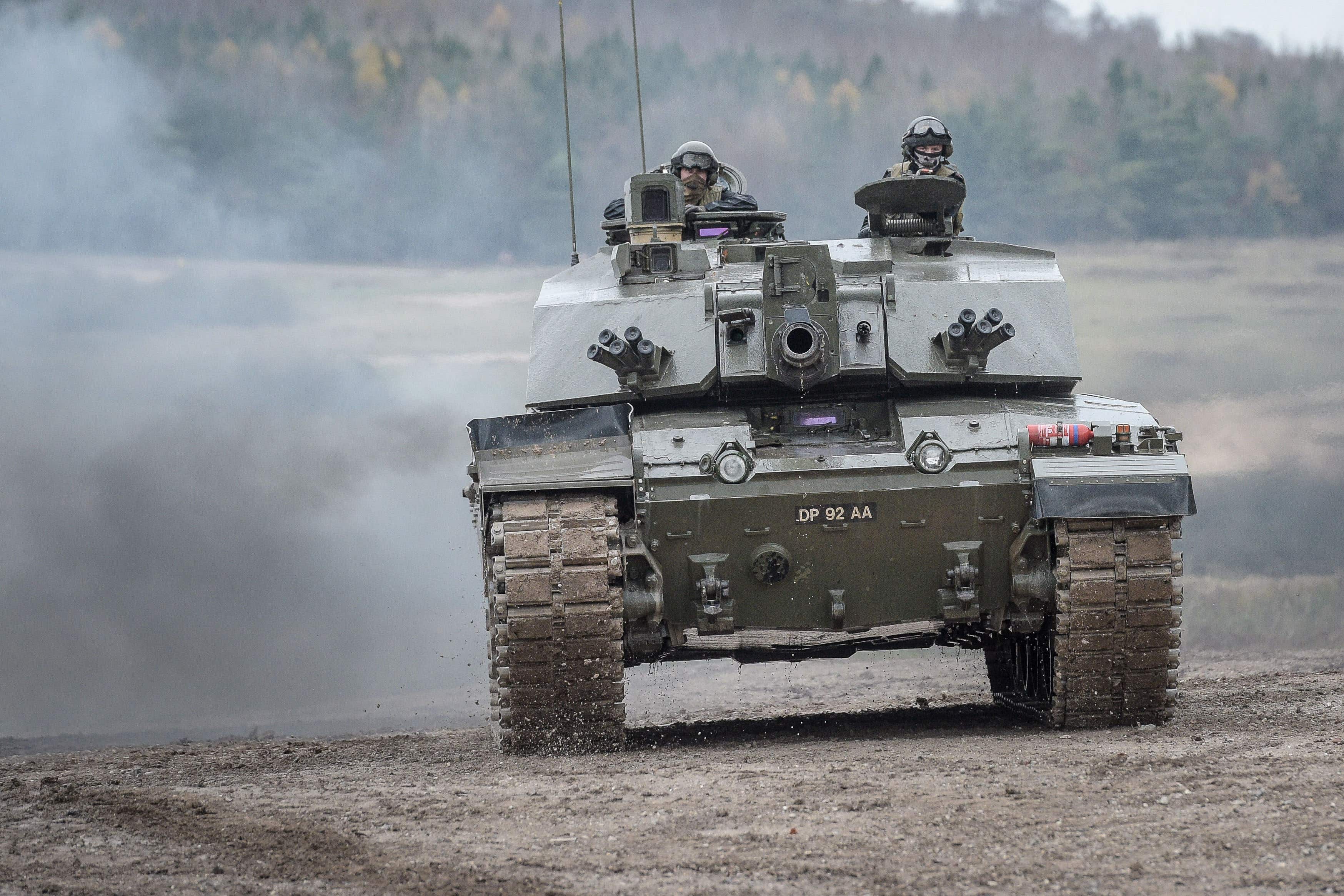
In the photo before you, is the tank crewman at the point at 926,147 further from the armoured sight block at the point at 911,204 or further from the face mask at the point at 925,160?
the armoured sight block at the point at 911,204

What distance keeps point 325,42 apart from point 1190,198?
1104 cm

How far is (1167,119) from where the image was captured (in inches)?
891

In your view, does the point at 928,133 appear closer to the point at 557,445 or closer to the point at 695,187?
the point at 695,187

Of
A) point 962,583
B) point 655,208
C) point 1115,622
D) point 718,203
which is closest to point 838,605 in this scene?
point 962,583

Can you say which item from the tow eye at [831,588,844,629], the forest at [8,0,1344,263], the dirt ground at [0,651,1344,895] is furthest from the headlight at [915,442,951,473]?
the forest at [8,0,1344,263]

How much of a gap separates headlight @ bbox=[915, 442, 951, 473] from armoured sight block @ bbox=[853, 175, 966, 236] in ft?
9.36

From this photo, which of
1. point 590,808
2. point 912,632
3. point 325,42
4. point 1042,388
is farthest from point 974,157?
point 590,808

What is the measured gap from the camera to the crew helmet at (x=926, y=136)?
617 inches

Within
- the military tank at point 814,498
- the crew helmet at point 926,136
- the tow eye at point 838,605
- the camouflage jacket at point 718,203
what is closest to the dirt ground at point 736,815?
the military tank at point 814,498

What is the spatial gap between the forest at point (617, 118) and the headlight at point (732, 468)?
10.6 metres

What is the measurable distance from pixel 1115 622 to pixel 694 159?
6.50 metres

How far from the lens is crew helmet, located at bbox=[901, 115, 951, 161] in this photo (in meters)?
15.7

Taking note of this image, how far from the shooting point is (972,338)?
38.4 ft

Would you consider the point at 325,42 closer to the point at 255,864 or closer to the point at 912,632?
the point at 912,632
